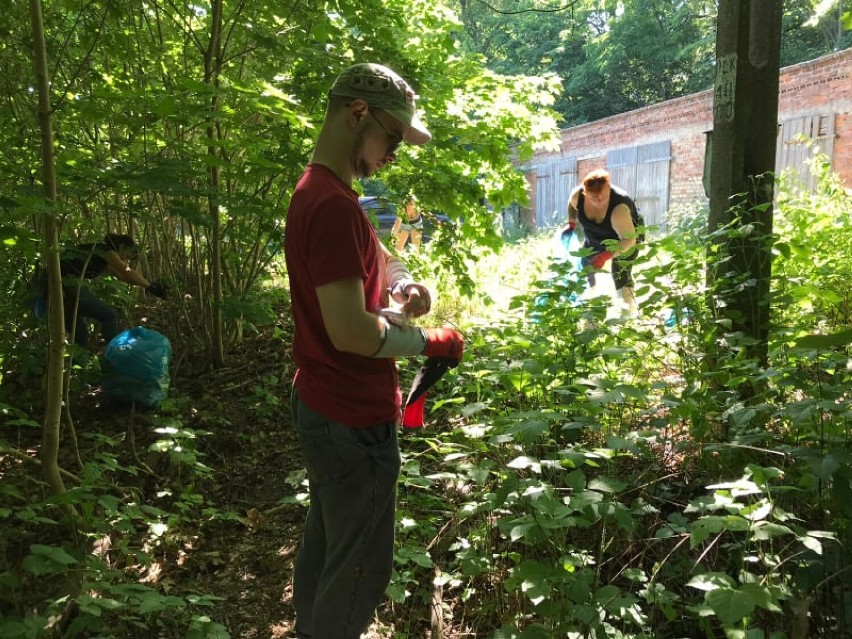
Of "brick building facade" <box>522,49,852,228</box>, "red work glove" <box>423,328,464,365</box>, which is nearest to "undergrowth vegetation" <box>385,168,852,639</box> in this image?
"red work glove" <box>423,328,464,365</box>

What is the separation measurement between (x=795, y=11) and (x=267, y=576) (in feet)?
87.6

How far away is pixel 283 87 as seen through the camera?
3953 mm

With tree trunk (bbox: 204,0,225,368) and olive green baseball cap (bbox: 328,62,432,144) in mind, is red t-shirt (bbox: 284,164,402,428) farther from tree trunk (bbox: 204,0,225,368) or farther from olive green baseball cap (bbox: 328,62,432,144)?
tree trunk (bbox: 204,0,225,368)

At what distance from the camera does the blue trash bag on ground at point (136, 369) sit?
4.44 m

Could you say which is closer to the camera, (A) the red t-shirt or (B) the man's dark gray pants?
(A) the red t-shirt

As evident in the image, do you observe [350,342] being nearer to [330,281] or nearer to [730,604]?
[330,281]

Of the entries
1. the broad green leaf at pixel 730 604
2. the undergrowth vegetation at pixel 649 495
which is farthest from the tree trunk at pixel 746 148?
the broad green leaf at pixel 730 604

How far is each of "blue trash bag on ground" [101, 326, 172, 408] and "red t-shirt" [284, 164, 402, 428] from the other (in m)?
2.95

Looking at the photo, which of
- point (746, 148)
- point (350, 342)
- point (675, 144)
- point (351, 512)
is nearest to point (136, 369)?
point (351, 512)

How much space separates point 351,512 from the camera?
1828mm

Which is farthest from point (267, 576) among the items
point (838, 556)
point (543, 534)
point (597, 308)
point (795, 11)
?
point (795, 11)

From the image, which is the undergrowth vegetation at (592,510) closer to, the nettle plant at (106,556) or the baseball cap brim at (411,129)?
the nettle plant at (106,556)

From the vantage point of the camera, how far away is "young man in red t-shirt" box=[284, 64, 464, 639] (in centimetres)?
163

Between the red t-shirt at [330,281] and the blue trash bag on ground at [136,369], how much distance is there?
295cm
